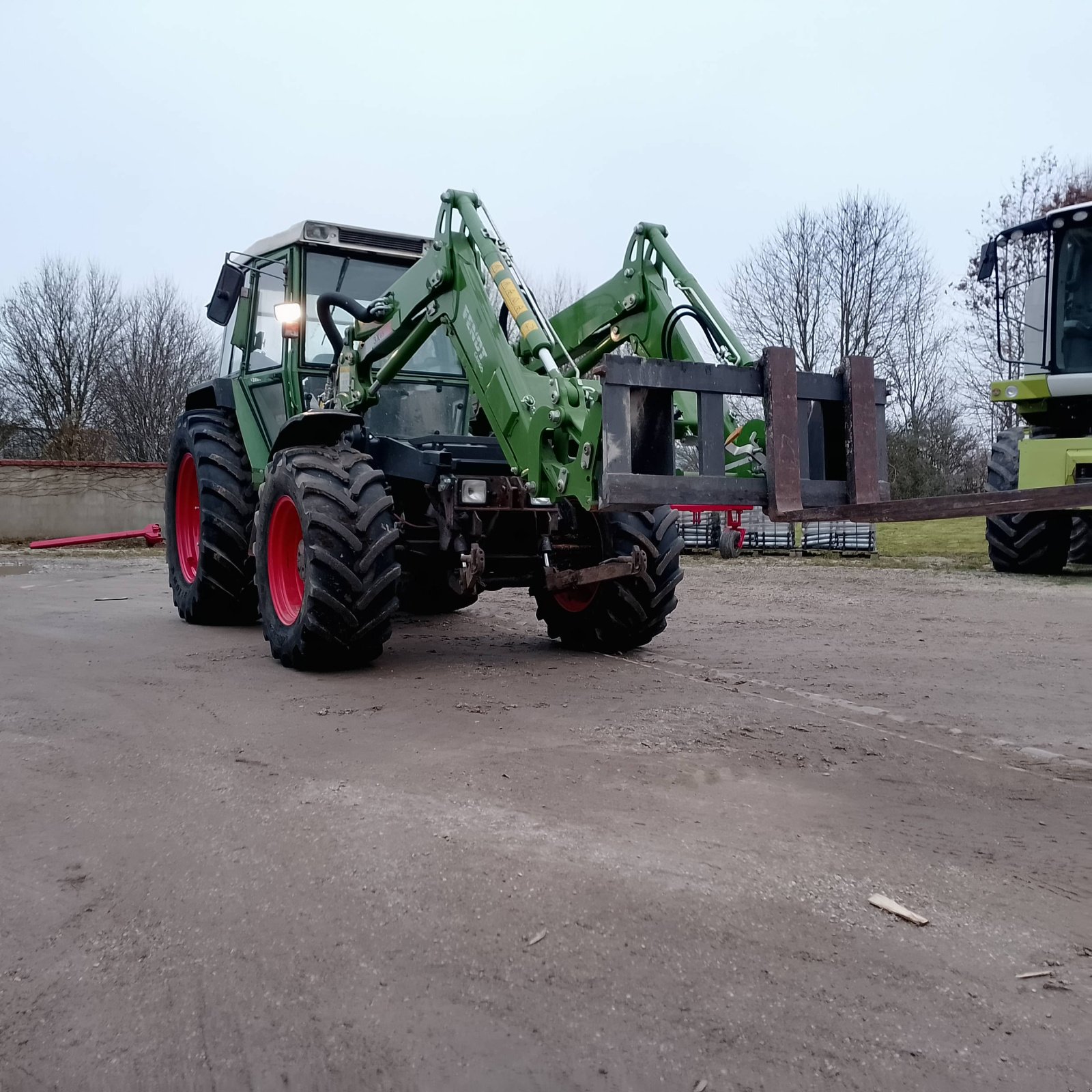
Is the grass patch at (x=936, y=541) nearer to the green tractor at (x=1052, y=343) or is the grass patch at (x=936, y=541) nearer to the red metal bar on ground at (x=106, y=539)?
the green tractor at (x=1052, y=343)

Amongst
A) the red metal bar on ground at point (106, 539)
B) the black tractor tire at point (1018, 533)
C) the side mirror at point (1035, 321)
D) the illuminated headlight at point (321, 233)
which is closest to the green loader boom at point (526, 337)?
the illuminated headlight at point (321, 233)

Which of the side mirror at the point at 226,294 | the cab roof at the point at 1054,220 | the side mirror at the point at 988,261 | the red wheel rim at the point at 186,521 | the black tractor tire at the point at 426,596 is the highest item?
the cab roof at the point at 1054,220

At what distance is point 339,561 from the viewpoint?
589cm

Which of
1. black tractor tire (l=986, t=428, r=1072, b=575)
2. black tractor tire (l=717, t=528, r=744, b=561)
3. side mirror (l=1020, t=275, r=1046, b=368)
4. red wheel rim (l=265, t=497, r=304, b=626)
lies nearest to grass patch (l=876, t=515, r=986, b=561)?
black tractor tire (l=717, t=528, r=744, b=561)

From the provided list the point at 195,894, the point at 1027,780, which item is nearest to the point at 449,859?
the point at 195,894

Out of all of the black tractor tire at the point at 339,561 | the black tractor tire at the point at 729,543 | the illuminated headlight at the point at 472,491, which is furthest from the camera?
the black tractor tire at the point at 729,543

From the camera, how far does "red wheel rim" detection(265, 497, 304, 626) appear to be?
6.73 metres

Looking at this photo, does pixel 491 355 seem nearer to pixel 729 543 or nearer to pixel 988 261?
pixel 988 261

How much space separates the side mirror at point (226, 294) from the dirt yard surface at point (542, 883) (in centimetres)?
366

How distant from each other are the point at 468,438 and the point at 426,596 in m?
2.32

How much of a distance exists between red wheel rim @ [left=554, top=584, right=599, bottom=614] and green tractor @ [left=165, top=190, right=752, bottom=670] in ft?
0.04

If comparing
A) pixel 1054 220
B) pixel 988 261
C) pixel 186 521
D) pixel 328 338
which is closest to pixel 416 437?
pixel 328 338

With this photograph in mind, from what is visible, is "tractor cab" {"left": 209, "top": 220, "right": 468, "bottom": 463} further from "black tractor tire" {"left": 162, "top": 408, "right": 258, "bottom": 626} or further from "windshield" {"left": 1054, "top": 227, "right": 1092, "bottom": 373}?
"windshield" {"left": 1054, "top": 227, "right": 1092, "bottom": 373}

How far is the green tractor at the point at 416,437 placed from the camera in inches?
234
